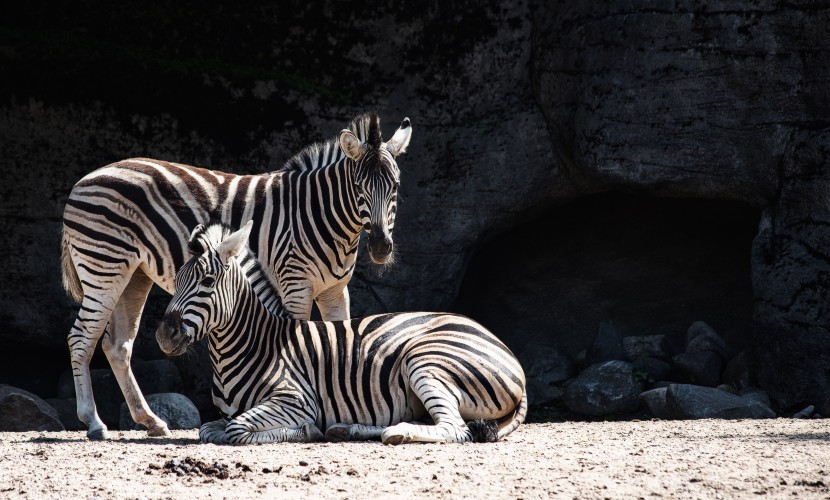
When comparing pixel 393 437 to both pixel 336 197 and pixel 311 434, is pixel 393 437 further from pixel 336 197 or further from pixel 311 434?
pixel 336 197

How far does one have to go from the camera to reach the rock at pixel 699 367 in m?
11.3

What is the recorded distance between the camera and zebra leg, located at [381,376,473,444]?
6.92 metres

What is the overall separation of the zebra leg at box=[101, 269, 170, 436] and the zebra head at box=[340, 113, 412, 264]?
2176mm

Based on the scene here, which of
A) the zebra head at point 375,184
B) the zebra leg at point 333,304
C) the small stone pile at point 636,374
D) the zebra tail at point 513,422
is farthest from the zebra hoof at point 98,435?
the small stone pile at point 636,374

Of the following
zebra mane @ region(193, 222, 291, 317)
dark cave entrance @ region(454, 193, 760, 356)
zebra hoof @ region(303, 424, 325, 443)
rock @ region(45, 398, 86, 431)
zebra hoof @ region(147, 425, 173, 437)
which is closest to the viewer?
zebra hoof @ region(303, 424, 325, 443)

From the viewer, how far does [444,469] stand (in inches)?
233

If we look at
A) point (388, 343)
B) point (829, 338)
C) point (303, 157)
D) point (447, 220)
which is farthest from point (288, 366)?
point (829, 338)

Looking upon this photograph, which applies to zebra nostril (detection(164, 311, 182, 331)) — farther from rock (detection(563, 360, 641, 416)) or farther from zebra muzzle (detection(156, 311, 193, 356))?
rock (detection(563, 360, 641, 416))

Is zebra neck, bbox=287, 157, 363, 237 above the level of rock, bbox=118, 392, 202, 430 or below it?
above

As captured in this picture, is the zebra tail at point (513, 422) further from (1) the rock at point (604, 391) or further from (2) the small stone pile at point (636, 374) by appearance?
(1) the rock at point (604, 391)

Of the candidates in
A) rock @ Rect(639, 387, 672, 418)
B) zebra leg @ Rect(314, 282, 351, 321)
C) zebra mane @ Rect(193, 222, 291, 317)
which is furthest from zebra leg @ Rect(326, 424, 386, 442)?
rock @ Rect(639, 387, 672, 418)

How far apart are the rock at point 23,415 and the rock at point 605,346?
5773 millimetres

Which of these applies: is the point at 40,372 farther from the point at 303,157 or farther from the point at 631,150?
the point at 631,150

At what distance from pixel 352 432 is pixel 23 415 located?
4288mm
